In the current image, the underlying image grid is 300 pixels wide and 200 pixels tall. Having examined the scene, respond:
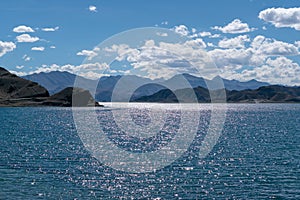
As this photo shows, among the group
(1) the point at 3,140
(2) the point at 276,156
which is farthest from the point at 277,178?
(1) the point at 3,140

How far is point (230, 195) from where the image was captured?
59.0 meters

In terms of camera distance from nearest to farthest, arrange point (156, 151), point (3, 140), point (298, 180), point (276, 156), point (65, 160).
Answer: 1. point (298, 180)
2. point (65, 160)
3. point (276, 156)
4. point (156, 151)
5. point (3, 140)

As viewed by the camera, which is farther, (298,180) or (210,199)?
(298,180)

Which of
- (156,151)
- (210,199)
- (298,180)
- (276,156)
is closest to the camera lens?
(210,199)

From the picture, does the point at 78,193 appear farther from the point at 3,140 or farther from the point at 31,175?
the point at 3,140

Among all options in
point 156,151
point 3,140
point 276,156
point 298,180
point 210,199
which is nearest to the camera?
point 210,199

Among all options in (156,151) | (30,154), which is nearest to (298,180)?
(156,151)

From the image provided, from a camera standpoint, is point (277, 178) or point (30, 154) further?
point (30, 154)

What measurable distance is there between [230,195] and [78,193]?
24.6 meters

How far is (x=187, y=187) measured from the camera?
63750 millimetres

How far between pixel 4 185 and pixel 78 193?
14.1 m

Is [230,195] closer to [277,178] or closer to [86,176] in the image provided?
[277,178]

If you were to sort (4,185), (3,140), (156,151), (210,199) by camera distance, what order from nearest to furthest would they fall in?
(210,199), (4,185), (156,151), (3,140)

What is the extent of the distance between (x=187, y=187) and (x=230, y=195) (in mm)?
8015
